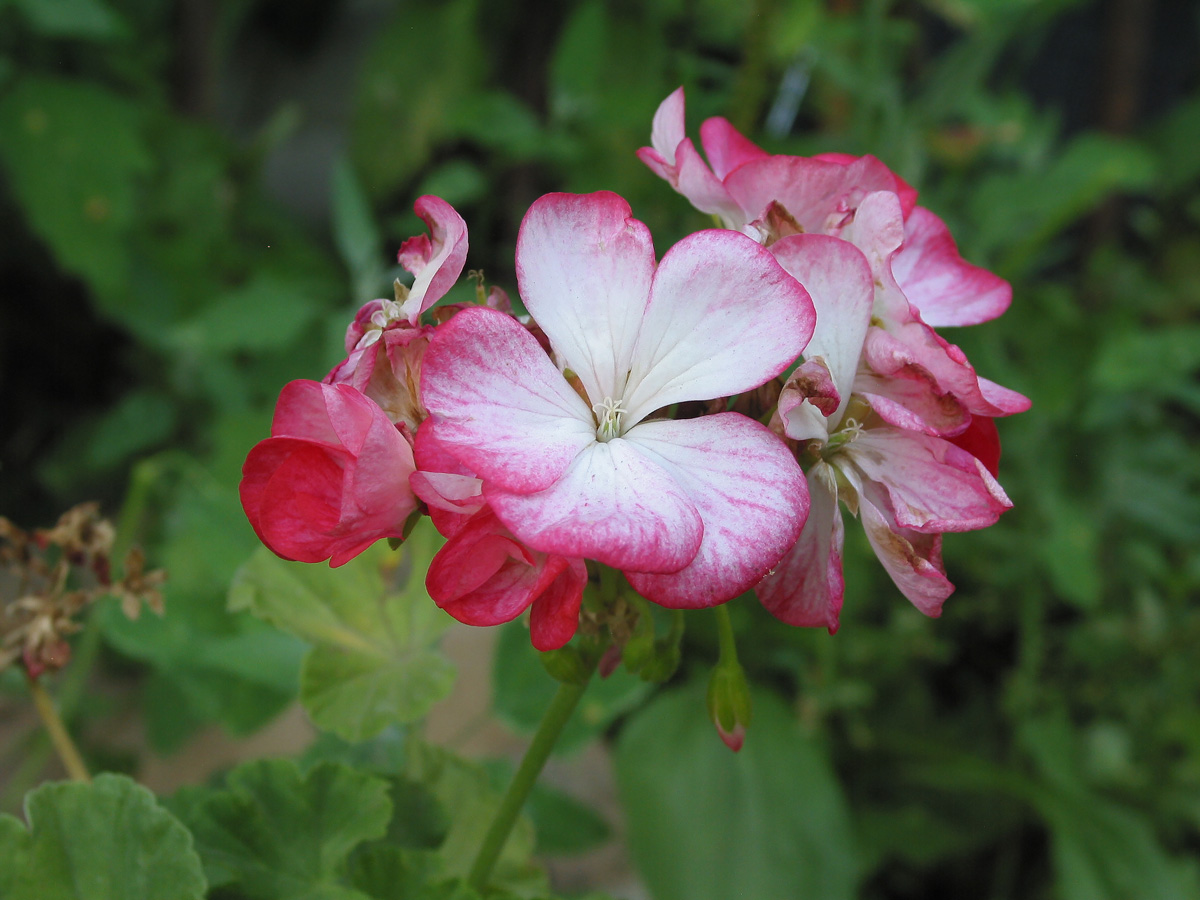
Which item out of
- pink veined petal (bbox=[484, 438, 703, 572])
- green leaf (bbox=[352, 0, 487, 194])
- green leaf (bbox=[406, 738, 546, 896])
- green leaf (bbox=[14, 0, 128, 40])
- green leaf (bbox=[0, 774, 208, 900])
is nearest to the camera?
pink veined petal (bbox=[484, 438, 703, 572])

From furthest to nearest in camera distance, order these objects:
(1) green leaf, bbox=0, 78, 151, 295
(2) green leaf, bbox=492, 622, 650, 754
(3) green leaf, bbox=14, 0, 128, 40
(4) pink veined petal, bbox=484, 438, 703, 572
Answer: (1) green leaf, bbox=0, 78, 151, 295
(3) green leaf, bbox=14, 0, 128, 40
(2) green leaf, bbox=492, 622, 650, 754
(4) pink veined petal, bbox=484, 438, 703, 572

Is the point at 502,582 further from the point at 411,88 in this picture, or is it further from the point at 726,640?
the point at 411,88

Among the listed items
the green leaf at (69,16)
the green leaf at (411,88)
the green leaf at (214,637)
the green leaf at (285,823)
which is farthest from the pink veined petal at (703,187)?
the green leaf at (411,88)

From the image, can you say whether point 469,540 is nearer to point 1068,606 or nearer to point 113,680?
point 113,680

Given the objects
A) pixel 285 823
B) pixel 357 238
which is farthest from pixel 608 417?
pixel 357 238

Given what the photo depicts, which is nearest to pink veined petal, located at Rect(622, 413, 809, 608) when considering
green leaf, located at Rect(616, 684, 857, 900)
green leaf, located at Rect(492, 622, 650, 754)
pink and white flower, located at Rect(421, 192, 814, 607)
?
pink and white flower, located at Rect(421, 192, 814, 607)

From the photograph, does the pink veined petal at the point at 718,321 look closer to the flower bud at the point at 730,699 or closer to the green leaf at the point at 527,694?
A: the flower bud at the point at 730,699

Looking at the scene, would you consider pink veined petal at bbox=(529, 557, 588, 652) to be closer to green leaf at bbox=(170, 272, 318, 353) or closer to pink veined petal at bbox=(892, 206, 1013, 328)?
pink veined petal at bbox=(892, 206, 1013, 328)

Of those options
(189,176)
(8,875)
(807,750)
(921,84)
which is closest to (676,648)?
(8,875)
